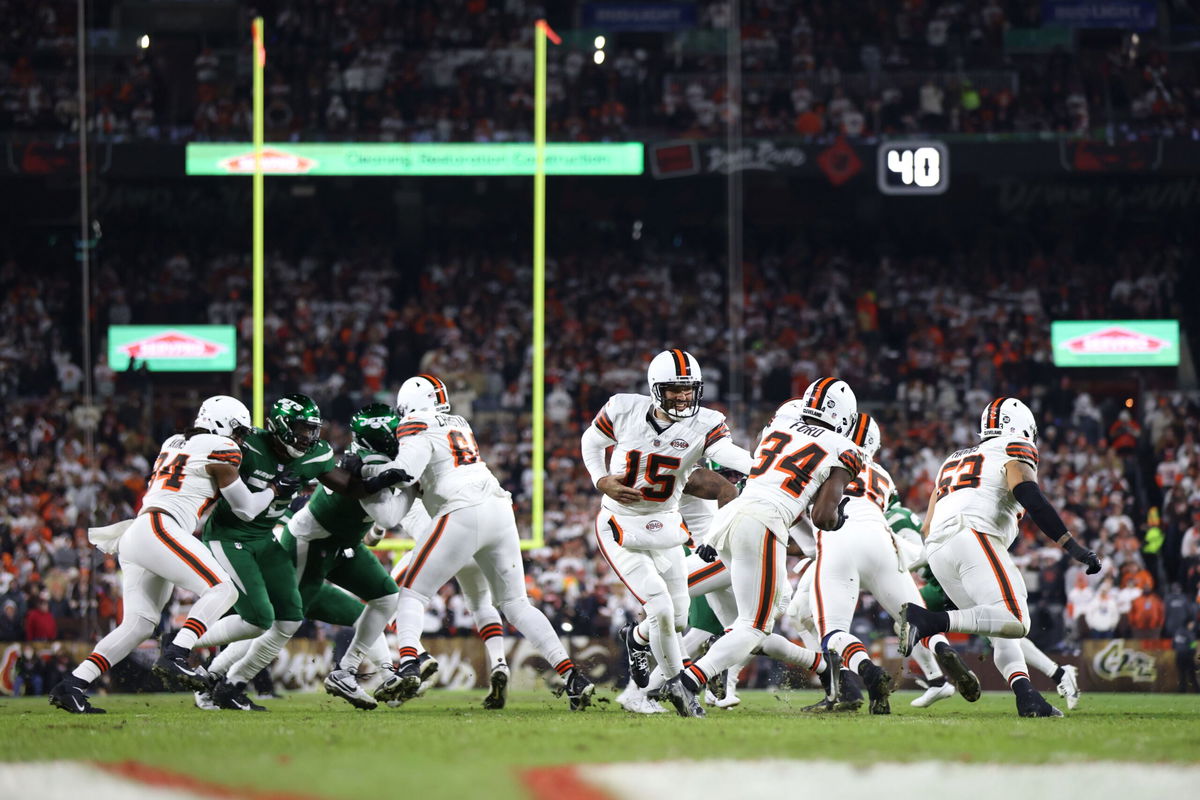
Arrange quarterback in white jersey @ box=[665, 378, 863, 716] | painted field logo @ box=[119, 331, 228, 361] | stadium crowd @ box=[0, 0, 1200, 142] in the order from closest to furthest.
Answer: quarterback in white jersey @ box=[665, 378, 863, 716], painted field logo @ box=[119, 331, 228, 361], stadium crowd @ box=[0, 0, 1200, 142]

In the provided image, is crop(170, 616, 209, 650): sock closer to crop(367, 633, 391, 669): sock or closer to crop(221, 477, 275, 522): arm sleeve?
crop(221, 477, 275, 522): arm sleeve

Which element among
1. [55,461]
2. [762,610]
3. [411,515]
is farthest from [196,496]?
[55,461]

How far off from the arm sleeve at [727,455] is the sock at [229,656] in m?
3.16

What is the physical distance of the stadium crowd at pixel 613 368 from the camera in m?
17.3

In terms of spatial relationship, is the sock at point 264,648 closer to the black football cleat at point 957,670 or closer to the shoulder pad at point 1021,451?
the black football cleat at point 957,670

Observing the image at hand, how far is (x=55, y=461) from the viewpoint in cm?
1994

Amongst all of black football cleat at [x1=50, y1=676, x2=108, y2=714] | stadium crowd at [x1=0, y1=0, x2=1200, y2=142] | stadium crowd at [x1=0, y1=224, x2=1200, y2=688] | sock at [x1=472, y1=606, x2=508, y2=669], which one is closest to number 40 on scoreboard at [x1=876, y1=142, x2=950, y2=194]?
stadium crowd at [x1=0, y1=0, x2=1200, y2=142]

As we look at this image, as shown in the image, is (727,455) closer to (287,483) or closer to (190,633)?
(287,483)

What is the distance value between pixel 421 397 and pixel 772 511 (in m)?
2.34

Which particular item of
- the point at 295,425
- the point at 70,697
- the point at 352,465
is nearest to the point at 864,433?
the point at 352,465

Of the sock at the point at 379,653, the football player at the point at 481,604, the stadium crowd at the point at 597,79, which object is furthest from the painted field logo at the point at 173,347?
the sock at the point at 379,653

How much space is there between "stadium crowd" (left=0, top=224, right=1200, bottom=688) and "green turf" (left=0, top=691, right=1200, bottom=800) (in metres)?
7.42

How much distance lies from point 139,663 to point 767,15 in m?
16.4

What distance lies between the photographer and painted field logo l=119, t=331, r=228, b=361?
76.0 ft
